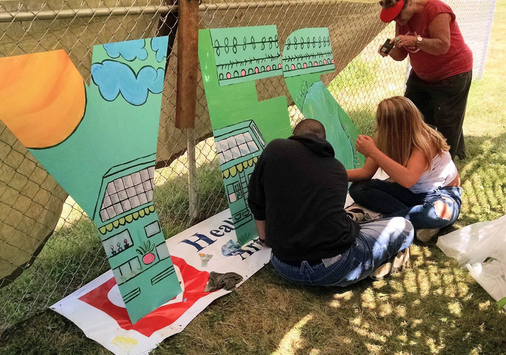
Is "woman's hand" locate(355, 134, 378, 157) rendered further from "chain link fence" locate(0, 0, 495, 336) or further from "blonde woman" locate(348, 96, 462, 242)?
"chain link fence" locate(0, 0, 495, 336)

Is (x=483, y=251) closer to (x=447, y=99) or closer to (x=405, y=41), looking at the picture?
(x=447, y=99)

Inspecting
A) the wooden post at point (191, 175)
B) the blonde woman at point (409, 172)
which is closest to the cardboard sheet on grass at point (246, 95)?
the wooden post at point (191, 175)

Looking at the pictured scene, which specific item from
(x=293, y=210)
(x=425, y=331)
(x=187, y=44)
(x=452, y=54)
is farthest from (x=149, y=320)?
(x=452, y=54)

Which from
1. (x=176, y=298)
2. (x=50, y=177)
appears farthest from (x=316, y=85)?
(x=50, y=177)

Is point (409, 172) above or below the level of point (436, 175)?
above

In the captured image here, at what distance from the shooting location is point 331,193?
2359 mm

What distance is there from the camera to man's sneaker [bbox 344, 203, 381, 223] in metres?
3.17

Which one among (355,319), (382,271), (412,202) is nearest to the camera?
(355,319)

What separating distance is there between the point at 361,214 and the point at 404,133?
2.17ft

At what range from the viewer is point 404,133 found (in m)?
2.92

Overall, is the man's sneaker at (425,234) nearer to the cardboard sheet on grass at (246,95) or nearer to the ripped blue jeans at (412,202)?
the ripped blue jeans at (412,202)

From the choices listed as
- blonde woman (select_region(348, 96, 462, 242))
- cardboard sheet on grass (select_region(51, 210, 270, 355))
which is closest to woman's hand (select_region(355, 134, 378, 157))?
blonde woman (select_region(348, 96, 462, 242))

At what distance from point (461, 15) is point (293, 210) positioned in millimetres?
5846

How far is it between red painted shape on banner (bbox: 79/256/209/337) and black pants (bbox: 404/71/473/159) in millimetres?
2452
